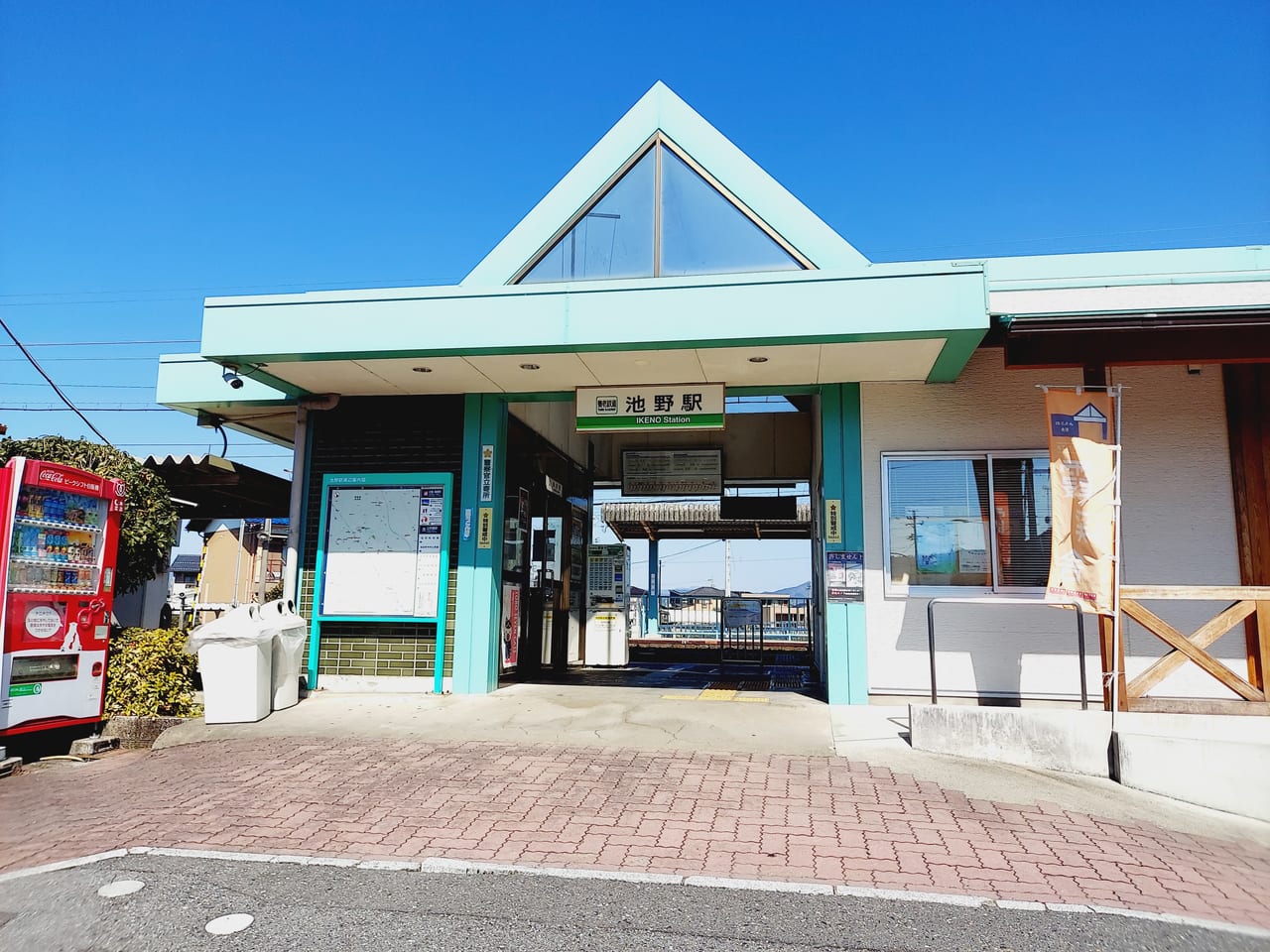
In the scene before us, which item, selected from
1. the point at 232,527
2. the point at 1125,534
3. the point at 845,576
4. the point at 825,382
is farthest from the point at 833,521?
the point at 232,527

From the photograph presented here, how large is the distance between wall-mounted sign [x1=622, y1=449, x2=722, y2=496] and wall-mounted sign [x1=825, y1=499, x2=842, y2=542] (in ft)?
17.9

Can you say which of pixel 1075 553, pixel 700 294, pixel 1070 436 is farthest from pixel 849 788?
pixel 700 294

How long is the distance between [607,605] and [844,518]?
21.2 feet

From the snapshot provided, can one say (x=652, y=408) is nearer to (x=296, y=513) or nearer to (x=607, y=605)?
(x=296, y=513)

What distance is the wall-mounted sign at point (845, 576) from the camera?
866cm

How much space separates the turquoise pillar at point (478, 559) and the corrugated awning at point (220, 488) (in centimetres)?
365

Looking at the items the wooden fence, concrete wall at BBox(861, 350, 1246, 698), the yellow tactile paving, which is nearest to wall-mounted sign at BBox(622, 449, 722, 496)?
the yellow tactile paving

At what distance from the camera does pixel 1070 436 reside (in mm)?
7262

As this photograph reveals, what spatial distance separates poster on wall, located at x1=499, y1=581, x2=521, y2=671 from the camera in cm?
1056

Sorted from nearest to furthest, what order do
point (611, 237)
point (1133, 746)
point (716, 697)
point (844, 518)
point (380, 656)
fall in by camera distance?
point (1133, 746)
point (844, 518)
point (611, 237)
point (716, 697)
point (380, 656)

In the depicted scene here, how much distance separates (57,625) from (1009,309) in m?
8.93

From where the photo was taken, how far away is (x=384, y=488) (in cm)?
1002

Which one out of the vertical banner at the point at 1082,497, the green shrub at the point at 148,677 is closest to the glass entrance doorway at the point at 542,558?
the green shrub at the point at 148,677

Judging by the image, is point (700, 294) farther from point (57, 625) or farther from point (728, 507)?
point (728, 507)
